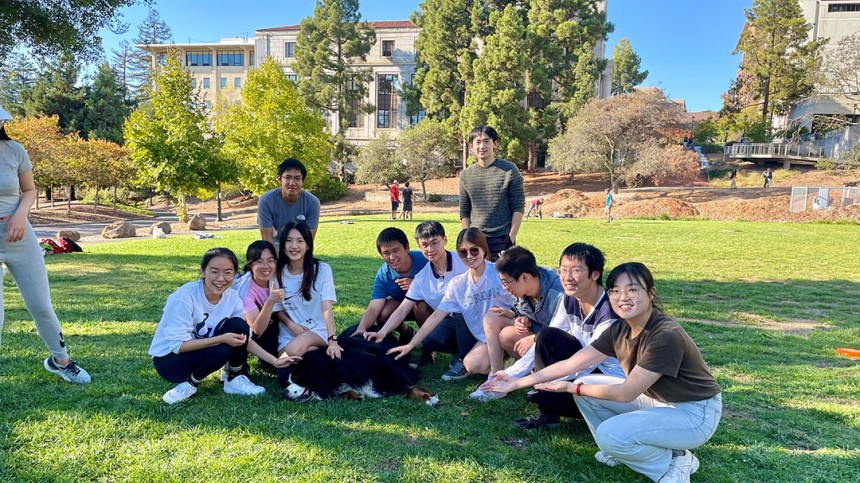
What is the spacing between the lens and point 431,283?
415 centimetres

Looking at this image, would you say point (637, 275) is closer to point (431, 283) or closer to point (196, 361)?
point (431, 283)

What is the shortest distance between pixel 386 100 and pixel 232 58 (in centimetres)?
2188

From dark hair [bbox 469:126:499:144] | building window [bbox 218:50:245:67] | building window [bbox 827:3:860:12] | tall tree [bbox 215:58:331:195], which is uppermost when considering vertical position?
building window [bbox 827:3:860:12]

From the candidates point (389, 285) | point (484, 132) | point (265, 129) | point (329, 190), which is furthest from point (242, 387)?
point (329, 190)

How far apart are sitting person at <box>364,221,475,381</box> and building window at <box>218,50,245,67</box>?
2421 inches

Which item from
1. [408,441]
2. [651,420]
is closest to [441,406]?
[408,441]

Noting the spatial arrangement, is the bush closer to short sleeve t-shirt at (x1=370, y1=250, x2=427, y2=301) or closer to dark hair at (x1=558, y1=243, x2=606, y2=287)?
short sleeve t-shirt at (x1=370, y1=250, x2=427, y2=301)

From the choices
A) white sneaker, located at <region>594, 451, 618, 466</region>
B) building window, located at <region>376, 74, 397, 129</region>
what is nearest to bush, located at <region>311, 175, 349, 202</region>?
building window, located at <region>376, 74, 397, 129</region>

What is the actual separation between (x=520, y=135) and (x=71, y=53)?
28.7 metres

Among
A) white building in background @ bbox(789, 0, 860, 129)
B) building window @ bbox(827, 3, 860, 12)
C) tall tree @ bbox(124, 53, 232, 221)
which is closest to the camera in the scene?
tall tree @ bbox(124, 53, 232, 221)

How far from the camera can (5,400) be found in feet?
10.9

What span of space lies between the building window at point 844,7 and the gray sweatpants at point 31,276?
53563 mm

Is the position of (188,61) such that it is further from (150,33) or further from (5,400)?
(5,400)

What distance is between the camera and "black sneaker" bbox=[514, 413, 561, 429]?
123 inches
